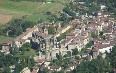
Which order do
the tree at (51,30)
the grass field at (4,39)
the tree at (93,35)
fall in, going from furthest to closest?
the tree at (51,30) < the grass field at (4,39) < the tree at (93,35)

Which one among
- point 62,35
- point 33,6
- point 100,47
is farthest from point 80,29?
point 33,6

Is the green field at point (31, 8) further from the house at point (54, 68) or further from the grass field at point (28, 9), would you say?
the house at point (54, 68)

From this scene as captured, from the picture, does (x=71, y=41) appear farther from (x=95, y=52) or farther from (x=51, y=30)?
(x=51, y=30)

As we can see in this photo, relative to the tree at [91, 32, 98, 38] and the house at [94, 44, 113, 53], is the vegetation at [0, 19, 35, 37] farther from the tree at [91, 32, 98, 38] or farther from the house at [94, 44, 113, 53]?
the house at [94, 44, 113, 53]

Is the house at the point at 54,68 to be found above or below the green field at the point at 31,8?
above

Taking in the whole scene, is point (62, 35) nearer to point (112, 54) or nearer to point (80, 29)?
point (80, 29)

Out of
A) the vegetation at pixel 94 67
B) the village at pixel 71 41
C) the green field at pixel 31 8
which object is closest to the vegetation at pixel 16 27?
the village at pixel 71 41
